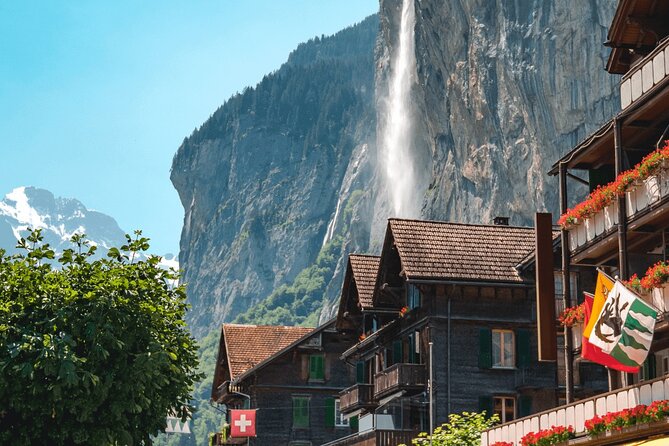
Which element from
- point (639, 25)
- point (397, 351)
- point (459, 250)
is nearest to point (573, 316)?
point (639, 25)

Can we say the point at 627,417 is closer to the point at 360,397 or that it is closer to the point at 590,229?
the point at 590,229

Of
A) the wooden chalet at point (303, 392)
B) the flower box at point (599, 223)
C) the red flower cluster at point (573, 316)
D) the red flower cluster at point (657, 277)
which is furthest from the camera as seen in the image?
the wooden chalet at point (303, 392)

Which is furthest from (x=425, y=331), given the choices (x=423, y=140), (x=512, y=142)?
(x=423, y=140)

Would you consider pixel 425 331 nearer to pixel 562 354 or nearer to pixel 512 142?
pixel 562 354

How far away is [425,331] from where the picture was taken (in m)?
50.4

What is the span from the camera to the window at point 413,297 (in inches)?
2019

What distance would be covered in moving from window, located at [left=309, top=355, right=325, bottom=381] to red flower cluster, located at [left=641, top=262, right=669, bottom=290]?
135ft

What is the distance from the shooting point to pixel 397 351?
53438mm

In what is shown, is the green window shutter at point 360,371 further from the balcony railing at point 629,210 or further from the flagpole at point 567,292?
the balcony railing at point 629,210

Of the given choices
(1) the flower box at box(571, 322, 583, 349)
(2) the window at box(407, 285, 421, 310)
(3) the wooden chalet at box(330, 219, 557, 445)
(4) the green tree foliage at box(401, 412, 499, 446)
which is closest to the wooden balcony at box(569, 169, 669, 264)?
(1) the flower box at box(571, 322, 583, 349)

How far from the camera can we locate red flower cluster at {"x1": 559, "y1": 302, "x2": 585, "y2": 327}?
110 feet

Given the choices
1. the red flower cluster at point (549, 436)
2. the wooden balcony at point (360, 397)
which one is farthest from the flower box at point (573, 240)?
the wooden balcony at point (360, 397)

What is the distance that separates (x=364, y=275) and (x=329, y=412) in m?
14.2

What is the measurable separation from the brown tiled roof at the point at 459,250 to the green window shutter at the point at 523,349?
2.14 m
